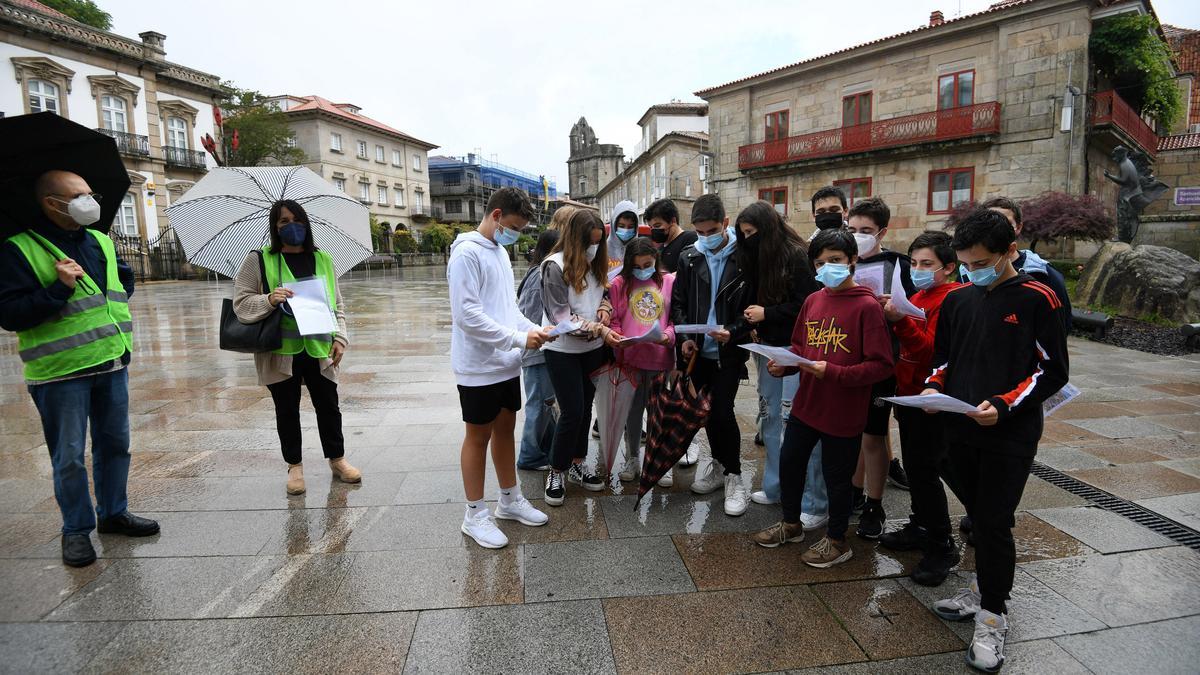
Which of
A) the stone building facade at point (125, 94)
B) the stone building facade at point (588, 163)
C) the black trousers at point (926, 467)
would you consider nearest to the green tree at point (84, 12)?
the stone building facade at point (125, 94)

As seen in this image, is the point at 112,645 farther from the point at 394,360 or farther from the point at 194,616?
the point at 394,360

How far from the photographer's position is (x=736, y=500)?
3775mm

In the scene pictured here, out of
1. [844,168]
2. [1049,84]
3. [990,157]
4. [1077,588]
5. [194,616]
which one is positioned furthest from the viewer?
[844,168]

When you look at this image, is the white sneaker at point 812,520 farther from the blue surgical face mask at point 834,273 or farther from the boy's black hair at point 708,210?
the boy's black hair at point 708,210

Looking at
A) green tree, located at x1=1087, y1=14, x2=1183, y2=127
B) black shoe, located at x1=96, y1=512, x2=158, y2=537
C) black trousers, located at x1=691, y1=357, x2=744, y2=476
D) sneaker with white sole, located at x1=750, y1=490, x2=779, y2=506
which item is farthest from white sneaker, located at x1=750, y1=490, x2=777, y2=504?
green tree, located at x1=1087, y1=14, x2=1183, y2=127

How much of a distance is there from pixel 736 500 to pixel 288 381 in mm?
2981

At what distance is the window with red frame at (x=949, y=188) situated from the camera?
69.5 ft

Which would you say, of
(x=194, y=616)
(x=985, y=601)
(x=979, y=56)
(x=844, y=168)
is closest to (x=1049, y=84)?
(x=979, y=56)

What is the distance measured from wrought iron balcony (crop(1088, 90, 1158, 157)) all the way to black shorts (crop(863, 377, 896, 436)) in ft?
71.1

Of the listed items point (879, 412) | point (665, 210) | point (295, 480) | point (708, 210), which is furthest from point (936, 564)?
point (295, 480)

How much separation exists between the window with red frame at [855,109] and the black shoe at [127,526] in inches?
1004

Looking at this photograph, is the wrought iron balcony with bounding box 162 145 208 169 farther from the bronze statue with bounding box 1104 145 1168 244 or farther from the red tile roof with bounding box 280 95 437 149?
the bronze statue with bounding box 1104 145 1168 244

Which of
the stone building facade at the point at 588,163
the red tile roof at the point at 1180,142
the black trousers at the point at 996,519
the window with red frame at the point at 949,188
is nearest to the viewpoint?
the black trousers at the point at 996,519

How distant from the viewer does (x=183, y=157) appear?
112 ft
